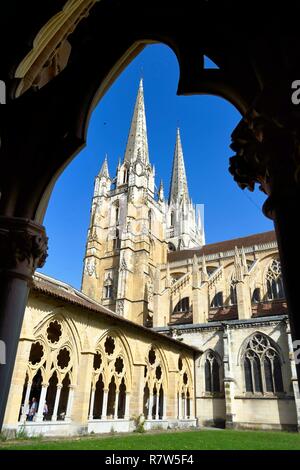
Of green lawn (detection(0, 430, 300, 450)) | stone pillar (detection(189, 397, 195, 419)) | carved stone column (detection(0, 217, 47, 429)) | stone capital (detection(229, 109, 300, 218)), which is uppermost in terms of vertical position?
stone capital (detection(229, 109, 300, 218))

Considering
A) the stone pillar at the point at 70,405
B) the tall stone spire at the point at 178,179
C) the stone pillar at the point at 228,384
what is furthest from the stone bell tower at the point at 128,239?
the stone pillar at the point at 70,405

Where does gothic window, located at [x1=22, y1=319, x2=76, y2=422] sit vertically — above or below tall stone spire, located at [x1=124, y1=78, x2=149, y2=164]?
below

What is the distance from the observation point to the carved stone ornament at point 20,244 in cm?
251

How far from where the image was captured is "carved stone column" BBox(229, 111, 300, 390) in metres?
1.90

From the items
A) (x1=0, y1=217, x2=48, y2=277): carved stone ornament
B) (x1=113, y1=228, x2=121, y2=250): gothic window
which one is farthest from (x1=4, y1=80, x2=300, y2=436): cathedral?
(x1=0, y1=217, x2=48, y2=277): carved stone ornament

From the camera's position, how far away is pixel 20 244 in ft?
8.37

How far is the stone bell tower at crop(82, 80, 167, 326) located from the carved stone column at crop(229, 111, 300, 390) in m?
23.9

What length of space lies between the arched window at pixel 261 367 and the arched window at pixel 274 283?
6835 mm

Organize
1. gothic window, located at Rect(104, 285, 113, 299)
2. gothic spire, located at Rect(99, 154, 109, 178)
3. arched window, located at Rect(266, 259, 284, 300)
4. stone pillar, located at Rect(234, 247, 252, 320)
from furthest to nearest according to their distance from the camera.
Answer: gothic spire, located at Rect(99, 154, 109, 178) < gothic window, located at Rect(104, 285, 113, 299) < arched window, located at Rect(266, 259, 284, 300) < stone pillar, located at Rect(234, 247, 252, 320)

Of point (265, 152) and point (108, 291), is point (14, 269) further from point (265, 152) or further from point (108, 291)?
point (108, 291)

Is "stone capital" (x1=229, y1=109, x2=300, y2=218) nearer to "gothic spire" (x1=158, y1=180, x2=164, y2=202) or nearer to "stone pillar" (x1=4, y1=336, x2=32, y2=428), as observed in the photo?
"stone pillar" (x1=4, y1=336, x2=32, y2=428)

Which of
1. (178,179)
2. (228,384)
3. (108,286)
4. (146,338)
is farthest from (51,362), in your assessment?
(178,179)

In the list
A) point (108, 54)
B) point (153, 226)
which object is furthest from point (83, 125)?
point (153, 226)

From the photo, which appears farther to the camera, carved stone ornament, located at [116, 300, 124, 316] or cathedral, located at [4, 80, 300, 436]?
carved stone ornament, located at [116, 300, 124, 316]
